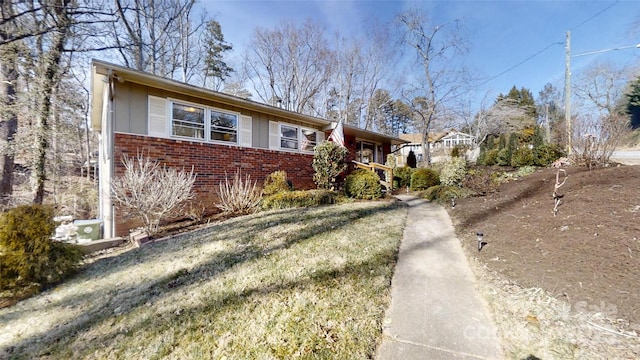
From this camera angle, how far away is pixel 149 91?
20.9ft

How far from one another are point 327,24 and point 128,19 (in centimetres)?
1445

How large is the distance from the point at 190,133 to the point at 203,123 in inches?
19.5

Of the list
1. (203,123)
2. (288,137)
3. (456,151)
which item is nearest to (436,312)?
(203,123)

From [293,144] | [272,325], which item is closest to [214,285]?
[272,325]

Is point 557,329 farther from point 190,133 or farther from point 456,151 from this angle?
point 456,151

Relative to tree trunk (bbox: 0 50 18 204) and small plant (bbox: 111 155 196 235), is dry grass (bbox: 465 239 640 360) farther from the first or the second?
tree trunk (bbox: 0 50 18 204)

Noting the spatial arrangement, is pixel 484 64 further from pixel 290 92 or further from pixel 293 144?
pixel 293 144

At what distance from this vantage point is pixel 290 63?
75.0 ft

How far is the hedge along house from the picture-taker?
586 cm

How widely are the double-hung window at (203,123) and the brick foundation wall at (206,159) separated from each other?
27 centimetres

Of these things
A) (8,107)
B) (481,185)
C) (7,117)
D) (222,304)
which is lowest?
(222,304)

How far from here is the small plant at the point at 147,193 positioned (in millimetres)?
5293

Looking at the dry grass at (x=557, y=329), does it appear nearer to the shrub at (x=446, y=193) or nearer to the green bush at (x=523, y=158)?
the shrub at (x=446, y=193)

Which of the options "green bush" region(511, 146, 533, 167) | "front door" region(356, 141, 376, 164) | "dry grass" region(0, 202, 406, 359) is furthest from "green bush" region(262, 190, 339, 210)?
"green bush" region(511, 146, 533, 167)
